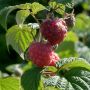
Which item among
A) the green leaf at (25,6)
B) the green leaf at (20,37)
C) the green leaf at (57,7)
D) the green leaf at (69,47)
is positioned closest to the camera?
the green leaf at (25,6)

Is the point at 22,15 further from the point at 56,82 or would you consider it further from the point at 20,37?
the point at 56,82

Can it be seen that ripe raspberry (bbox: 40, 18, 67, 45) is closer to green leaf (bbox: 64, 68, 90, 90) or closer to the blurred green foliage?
green leaf (bbox: 64, 68, 90, 90)

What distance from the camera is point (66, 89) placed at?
1.83 metres

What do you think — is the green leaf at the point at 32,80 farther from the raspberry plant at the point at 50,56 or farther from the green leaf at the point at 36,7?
the green leaf at the point at 36,7

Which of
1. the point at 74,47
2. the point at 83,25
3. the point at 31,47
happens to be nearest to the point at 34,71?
the point at 31,47

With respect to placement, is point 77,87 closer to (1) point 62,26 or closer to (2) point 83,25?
(1) point 62,26

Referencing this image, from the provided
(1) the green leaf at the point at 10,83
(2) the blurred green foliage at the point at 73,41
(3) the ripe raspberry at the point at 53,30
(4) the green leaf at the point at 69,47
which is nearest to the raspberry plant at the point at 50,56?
(3) the ripe raspberry at the point at 53,30

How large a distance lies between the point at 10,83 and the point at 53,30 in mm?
399

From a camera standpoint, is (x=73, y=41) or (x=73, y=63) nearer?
(x=73, y=63)

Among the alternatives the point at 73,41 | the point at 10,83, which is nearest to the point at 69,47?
the point at 73,41

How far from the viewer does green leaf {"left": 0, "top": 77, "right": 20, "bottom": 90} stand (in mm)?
2072

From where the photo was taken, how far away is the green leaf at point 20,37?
6.75 feet

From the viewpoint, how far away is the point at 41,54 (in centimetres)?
186

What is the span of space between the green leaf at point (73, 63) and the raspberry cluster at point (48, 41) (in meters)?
0.06
